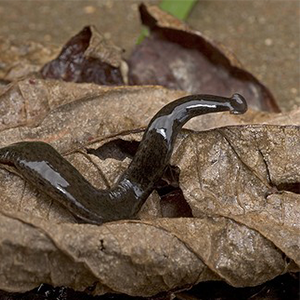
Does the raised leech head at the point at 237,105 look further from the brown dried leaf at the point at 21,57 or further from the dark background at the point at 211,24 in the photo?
the dark background at the point at 211,24

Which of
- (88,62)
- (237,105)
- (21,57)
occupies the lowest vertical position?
(21,57)


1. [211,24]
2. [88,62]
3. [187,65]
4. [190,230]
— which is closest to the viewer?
[190,230]

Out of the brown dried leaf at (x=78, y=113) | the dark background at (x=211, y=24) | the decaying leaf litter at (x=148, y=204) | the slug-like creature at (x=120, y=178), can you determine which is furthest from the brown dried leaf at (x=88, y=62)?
the dark background at (x=211, y=24)

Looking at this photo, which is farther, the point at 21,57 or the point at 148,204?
the point at 21,57

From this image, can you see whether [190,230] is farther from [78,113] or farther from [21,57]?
[21,57]

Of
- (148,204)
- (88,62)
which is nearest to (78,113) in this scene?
(148,204)

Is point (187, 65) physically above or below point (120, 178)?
above

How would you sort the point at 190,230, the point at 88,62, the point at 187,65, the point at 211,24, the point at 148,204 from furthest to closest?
the point at 211,24
the point at 187,65
the point at 88,62
the point at 148,204
the point at 190,230

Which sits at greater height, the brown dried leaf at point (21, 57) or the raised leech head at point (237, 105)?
the raised leech head at point (237, 105)
